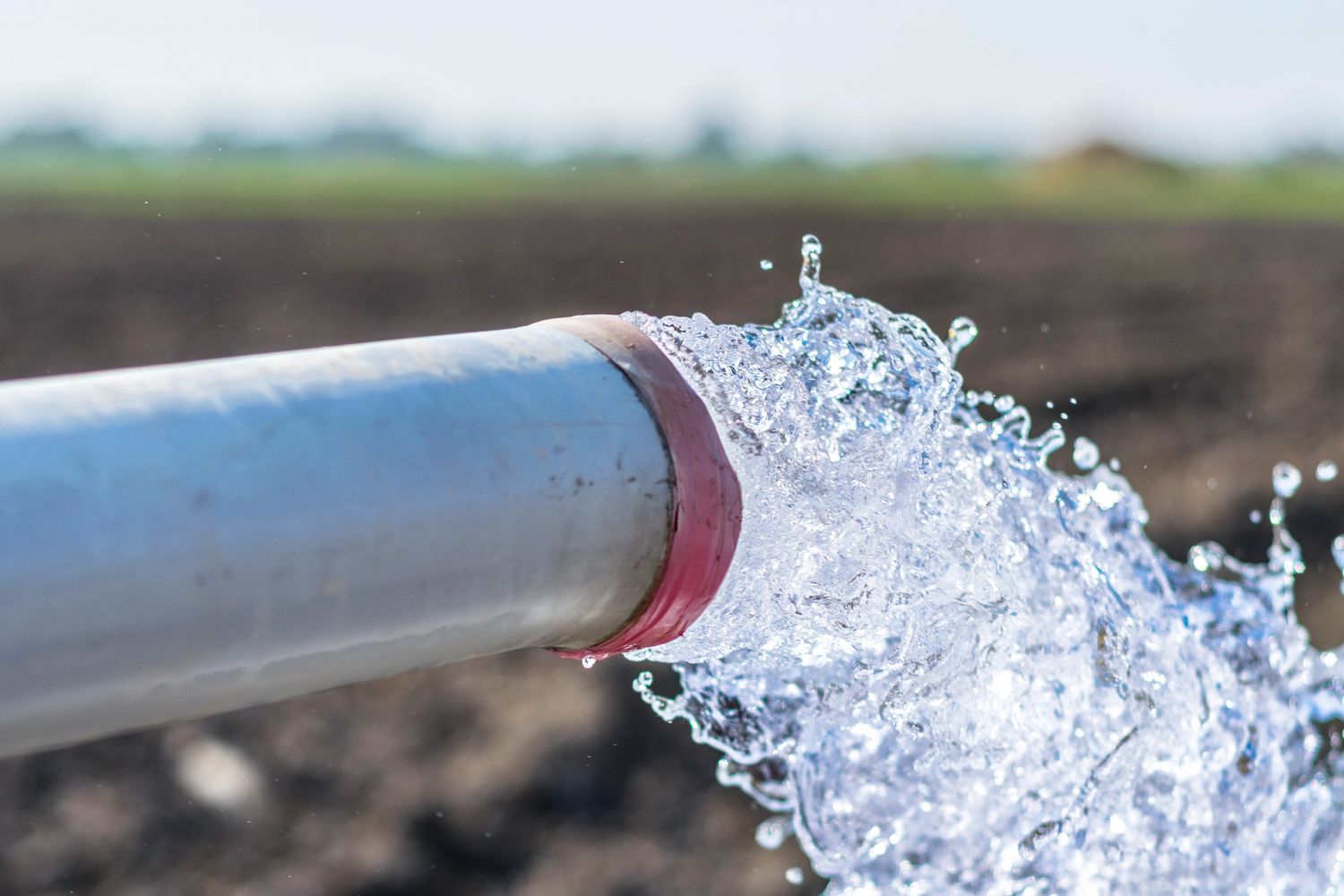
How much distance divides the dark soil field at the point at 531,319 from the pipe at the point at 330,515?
302 centimetres

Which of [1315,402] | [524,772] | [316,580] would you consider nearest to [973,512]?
[316,580]

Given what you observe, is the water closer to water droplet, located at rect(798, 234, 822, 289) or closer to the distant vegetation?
water droplet, located at rect(798, 234, 822, 289)

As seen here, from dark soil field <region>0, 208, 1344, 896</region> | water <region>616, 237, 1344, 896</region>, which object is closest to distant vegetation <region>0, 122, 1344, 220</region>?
dark soil field <region>0, 208, 1344, 896</region>

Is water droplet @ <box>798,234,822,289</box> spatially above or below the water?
above

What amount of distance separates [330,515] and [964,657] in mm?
976

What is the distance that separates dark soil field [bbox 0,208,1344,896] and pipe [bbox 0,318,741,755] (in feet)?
9.90

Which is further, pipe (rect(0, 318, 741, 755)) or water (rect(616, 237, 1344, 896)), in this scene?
water (rect(616, 237, 1344, 896))

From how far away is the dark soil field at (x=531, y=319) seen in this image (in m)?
4.04

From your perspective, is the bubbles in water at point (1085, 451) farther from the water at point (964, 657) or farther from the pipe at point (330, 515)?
the pipe at point (330, 515)

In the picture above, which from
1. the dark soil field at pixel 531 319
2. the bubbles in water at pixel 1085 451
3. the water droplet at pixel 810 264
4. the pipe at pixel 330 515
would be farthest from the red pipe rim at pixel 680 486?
the dark soil field at pixel 531 319

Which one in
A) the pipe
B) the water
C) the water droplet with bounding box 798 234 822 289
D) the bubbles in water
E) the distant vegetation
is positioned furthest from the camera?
the distant vegetation

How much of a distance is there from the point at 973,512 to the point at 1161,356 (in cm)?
802

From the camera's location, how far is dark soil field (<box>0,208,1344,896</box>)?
404cm

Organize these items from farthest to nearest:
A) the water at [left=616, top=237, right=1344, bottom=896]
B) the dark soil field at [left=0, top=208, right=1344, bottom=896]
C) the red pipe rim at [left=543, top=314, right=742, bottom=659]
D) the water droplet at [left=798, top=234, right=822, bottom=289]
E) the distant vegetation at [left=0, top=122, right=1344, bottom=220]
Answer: the distant vegetation at [left=0, top=122, right=1344, bottom=220], the dark soil field at [left=0, top=208, right=1344, bottom=896], the water droplet at [left=798, top=234, right=822, bottom=289], the water at [left=616, top=237, right=1344, bottom=896], the red pipe rim at [left=543, top=314, right=742, bottom=659]
